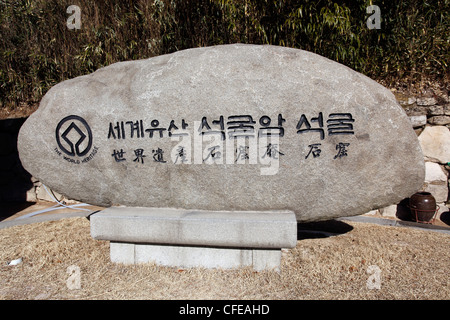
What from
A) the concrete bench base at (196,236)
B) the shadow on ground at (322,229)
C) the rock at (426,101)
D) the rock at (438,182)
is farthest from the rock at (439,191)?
the concrete bench base at (196,236)

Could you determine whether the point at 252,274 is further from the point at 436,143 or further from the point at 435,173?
the point at 436,143

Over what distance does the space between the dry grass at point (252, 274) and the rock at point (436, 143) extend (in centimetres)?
149

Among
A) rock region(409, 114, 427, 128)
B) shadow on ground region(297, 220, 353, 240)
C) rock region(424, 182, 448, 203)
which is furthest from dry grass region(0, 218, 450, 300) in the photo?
rock region(409, 114, 427, 128)

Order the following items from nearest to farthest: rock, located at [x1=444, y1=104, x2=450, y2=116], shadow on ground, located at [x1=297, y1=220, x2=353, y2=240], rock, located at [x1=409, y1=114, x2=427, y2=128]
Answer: shadow on ground, located at [x1=297, y1=220, x2=353, y2=240]
rock, located at [x1=444, y1=104, x2=450, y2=116]
rock, located at [x1=409, y1=114, x2=427, y2=128]

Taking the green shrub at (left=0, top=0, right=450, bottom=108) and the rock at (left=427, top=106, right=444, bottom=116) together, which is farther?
the rock at (left=427, top=106, right=444, bottom=116)

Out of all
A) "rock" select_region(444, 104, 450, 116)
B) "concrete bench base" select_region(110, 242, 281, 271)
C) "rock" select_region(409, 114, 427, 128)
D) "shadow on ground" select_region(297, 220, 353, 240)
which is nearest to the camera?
"concrete bench base" select_region(110, 242, 281, 271)

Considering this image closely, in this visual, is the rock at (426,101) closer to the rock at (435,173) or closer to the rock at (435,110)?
the rock at (435,110)

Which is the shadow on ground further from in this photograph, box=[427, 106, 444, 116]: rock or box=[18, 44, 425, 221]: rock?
box=[427, 106, 444, 116]: rock

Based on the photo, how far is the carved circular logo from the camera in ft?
9.87

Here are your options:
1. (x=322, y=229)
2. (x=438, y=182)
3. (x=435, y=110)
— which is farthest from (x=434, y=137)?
(x=322, y=229)

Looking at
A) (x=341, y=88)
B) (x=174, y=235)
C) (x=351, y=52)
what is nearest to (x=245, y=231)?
(x=174, y=235)

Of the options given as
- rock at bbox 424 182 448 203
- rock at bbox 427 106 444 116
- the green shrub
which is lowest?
rock at bbox 424 182 448 203

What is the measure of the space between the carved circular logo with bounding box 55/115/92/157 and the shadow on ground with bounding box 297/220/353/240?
8.45ft

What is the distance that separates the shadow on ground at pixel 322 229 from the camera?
12.8ft
